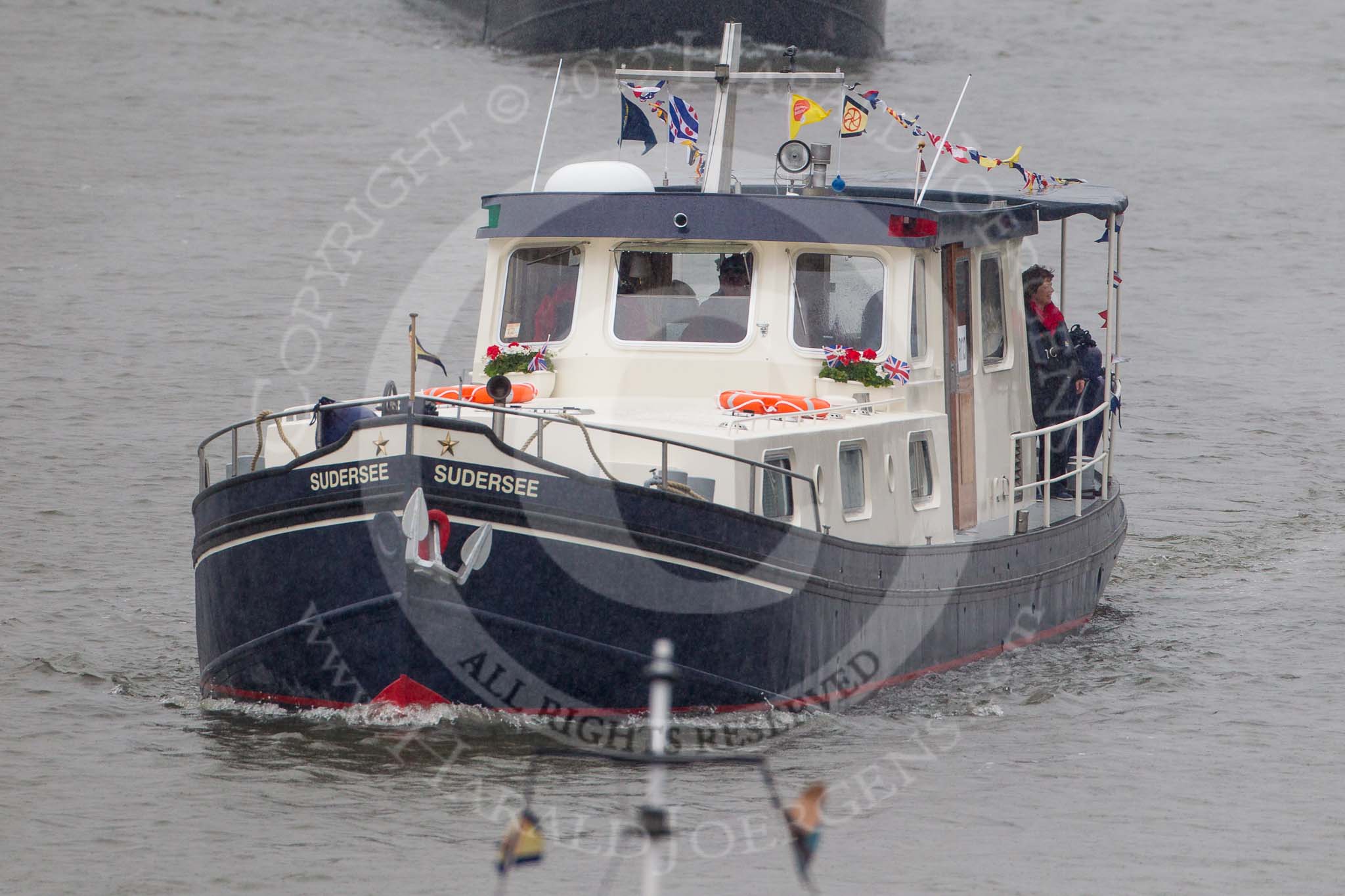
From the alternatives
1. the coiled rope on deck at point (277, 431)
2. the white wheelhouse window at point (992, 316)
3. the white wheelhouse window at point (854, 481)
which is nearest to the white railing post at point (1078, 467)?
the white wheelhouse window at point (992, 316)

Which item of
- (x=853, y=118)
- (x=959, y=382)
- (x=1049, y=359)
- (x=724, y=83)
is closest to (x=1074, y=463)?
(x=1049, y=359)

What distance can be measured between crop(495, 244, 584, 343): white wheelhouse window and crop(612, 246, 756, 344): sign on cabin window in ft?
1.12

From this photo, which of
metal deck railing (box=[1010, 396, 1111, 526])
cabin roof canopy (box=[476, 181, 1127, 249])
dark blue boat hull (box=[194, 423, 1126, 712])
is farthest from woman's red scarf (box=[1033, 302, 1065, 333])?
dark blue boat hull (box=[194, 423, 1126, 712])

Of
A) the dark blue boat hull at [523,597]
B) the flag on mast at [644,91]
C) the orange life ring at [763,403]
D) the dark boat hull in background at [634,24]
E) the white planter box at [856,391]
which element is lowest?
the dark blue boat hull at [523,597]

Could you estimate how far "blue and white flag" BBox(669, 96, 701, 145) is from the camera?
548 inches

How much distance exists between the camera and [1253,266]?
28.3m

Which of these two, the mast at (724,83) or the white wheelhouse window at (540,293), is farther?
the mast at (724,83)

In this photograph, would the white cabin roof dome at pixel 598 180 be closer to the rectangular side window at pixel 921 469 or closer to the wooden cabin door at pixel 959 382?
the wooden cabin door at pixel 959 382

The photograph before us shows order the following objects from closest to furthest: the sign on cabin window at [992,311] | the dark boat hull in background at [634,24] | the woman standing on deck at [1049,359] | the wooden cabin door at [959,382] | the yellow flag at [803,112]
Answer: the wooden cabin door at [959,382] → the yellow flag at [803,112] → the sign on cabin window at [992,311] → the woman standing on deck at [1049,359] → the dark boat hull in background at [634,24]

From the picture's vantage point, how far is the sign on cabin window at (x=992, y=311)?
13.3 m

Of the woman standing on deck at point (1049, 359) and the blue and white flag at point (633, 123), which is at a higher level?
the blue and white flag at point (633, 123)

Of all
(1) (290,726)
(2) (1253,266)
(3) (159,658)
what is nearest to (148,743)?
(1) (290,726)

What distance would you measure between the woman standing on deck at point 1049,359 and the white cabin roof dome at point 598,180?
10.3 feet

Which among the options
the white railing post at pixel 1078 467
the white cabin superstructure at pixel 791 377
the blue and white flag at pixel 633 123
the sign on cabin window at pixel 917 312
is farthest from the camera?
the white railing post at pixel 1078 467
